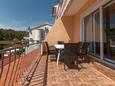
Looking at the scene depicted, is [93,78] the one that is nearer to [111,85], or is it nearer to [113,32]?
[111,85]

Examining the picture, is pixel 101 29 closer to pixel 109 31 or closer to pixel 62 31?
pixel 109 31

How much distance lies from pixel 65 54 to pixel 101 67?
1.31 meters

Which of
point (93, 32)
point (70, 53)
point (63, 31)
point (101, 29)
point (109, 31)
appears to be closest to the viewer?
point (109, 31)

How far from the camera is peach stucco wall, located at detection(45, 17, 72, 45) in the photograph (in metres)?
10.4

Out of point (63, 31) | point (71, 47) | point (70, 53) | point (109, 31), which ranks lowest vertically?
point (70, 53)

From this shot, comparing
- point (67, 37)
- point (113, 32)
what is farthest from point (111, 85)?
point (67, 37)

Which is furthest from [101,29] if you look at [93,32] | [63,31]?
[63,31]

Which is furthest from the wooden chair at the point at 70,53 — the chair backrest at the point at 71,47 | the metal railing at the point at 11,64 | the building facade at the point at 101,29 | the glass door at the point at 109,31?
the metal railing at the point at 11,64

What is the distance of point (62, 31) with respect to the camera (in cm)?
1045

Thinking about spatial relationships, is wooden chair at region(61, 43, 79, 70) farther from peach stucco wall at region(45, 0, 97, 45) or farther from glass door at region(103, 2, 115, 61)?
peach stucco wall at region(45, 0, 97, 45)

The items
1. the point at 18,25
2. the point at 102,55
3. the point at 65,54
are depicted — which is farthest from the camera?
the point at 18,25

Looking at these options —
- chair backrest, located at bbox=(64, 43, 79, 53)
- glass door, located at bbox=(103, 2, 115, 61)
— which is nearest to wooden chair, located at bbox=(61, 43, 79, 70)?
chair backrest, located at bbox=(64, 43, 79, 53)

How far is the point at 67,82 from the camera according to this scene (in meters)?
3.83

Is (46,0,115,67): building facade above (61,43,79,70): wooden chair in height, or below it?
above
